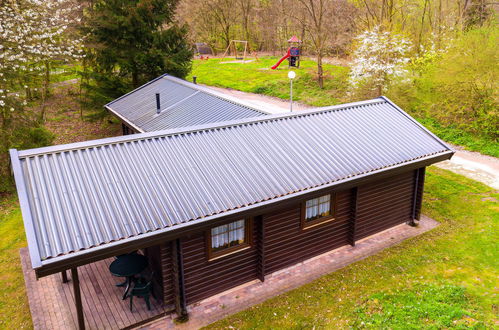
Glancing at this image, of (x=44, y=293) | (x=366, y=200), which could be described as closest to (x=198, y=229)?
(x=44, y=293)

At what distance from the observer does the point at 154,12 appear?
23.3m

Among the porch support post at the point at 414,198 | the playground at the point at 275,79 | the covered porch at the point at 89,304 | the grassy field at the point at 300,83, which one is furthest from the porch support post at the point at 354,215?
the playground at the point at 275,79

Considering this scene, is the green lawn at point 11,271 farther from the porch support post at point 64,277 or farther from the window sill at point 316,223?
the window sill at point 316,223

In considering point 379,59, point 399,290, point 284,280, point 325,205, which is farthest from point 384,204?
point 379,59

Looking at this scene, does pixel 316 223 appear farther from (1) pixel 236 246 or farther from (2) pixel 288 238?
(1) pixel 236 246

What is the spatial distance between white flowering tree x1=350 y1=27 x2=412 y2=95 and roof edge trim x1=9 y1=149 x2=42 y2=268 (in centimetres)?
2153

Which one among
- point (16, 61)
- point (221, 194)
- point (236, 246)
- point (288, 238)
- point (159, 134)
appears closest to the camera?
point (221, 194)

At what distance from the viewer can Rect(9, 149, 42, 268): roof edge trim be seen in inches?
272

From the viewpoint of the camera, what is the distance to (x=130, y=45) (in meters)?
23.3

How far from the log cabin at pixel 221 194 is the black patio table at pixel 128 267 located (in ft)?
1.09

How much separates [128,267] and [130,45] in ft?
54.9

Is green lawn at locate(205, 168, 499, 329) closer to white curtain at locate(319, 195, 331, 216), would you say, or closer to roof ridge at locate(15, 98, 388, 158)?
white curtain at locate(319, 195, 331, 216)

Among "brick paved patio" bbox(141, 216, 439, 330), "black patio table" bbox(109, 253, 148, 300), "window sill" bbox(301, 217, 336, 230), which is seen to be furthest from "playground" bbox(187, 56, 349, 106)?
"black patio table" bbox(109, 253, 148, 300)

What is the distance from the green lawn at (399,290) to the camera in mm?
9383
